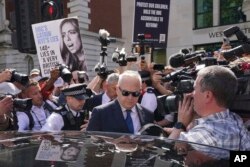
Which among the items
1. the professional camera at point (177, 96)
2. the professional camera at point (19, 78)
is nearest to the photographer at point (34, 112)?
the professional camera at point (19, 78)

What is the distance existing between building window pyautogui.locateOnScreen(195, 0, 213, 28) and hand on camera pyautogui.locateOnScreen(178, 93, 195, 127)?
19450 millimetres

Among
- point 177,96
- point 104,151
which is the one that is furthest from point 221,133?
point 104,151

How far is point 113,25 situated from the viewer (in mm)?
27641

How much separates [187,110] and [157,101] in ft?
3.23

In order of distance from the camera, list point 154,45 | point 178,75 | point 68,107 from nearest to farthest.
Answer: point 178,75 → point 68,107 → point 154,45

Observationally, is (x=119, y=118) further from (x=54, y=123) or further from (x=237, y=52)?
(x=237, y=52)

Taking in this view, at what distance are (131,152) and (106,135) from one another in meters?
0.35

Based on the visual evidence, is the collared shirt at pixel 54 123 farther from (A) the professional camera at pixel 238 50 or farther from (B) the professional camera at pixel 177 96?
(A) the professional camera at pixel 238 50

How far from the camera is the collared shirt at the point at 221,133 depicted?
2320 mm

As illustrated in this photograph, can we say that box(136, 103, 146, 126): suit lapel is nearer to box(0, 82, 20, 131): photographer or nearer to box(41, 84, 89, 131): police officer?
box(41, 84, 89, 131): police officer

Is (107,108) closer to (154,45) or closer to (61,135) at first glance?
(61,135)

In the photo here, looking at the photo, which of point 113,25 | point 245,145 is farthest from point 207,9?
point 245,145

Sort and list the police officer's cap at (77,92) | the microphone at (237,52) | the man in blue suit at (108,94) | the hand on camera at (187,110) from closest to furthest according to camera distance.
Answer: the hand on camera at (187,110) → the microphone at (237,52) → the police officer's cap at (77,92) → the man in blue suit at (108,94)

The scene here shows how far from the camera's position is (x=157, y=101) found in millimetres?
3670
